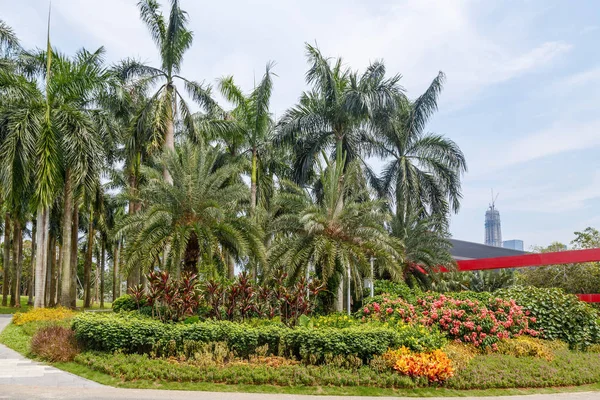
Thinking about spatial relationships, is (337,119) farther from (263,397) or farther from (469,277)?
(263,397)

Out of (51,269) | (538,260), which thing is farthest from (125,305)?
(51,269)

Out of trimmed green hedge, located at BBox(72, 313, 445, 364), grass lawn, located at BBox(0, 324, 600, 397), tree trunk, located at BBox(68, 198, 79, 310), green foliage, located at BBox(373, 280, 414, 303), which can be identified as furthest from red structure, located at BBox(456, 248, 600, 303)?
tree trunk, located at BBox(68, 198, 79, 310)

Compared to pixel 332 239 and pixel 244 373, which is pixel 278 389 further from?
pixel 332 239

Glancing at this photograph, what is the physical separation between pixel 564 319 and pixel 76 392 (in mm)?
14451

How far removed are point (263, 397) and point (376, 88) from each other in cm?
1756

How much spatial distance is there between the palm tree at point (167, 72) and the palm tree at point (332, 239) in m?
6.94

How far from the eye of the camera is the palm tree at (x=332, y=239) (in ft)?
59.9

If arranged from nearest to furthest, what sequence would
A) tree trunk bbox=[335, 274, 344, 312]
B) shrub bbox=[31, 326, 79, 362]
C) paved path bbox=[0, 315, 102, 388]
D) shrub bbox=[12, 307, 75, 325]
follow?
paved path bbox=[0, 315, 102, 388] < shrub bbox=[31, 326, 79, 362] < shrub bbox=[12, 307, 75, 325] < tree trunk bbox=[335, 274, 344, 312]

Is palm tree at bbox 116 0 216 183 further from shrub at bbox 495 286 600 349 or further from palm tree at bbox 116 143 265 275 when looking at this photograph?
shrub at bbox 495 286 600 349

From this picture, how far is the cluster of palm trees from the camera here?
61.8 ft

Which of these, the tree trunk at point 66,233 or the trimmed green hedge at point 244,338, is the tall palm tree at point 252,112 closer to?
the tree trunk at point 66,233

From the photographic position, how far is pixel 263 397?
1054cm

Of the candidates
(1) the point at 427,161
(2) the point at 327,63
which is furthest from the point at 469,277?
(2) the point at 327,63

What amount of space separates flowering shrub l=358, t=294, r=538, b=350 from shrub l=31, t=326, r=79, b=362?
8220 millimetres
